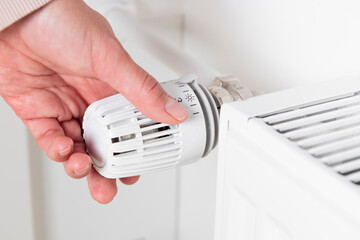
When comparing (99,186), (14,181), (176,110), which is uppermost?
(176,110)

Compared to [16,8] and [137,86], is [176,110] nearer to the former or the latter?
[137,86]

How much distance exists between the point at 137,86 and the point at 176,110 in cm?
4

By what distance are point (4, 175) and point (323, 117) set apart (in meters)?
0.49

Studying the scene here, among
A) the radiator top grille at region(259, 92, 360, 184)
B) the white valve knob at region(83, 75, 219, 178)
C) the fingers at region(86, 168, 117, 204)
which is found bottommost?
the fingers at region(86, 168, 117, 204)

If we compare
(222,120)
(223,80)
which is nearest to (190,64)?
(223,80)

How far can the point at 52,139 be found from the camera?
0.44 meters

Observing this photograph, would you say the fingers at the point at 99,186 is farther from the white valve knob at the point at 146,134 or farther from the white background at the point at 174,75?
the white background at the point at 174,75

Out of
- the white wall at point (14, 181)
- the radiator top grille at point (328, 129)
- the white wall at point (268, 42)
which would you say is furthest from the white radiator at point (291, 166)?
the white wall at point (14, 181)

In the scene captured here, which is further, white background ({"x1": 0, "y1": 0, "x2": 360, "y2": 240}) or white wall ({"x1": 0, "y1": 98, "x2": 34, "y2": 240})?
white wall ({"x1": 0, "y1": 98, "x2": 34, "y2": 240})

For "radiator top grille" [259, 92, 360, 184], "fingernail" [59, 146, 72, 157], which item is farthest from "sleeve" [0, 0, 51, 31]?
"radiator top grille" [259, 92, 360, 184]

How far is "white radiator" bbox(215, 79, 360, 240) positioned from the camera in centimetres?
24

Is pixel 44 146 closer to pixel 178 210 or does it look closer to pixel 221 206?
pixel 221 206

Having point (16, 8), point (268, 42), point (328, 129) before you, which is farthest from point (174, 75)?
point (328, 129)

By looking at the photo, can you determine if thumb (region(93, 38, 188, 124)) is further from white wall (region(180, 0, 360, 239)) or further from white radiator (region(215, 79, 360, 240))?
white wall (region(180, 0, 360, 239))
